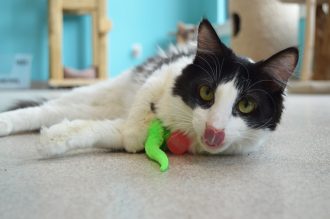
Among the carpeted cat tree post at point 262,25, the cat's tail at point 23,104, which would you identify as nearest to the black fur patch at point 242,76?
the cat's tail at point 23,104

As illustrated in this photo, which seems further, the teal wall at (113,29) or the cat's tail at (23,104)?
the teal wall at (113,29)

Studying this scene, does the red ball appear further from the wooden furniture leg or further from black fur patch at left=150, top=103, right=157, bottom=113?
the wooden furniture leg

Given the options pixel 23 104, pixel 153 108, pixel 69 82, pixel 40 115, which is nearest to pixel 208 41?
pixel 153 108

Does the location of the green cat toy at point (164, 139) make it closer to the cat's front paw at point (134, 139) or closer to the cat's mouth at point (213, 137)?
the cat's front paw at point (134, 139)

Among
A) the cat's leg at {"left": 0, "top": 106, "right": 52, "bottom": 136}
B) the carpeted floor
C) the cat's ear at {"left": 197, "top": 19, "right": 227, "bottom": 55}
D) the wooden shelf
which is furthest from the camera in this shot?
the wooden shelf

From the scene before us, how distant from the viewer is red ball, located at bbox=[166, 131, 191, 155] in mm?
1190

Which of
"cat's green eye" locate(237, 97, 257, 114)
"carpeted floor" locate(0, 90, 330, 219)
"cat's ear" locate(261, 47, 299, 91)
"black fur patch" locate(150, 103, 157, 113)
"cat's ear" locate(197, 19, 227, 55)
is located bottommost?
"carpeted floor" locate(0, 90, 330, 219)

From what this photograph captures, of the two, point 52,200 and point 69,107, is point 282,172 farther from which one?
point 69,107

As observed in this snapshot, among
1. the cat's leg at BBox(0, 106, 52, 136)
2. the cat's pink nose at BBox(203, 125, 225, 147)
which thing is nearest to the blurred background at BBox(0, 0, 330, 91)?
the cat's leg at BBox(0, 106, 52, 136)

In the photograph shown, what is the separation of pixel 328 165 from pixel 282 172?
17cm

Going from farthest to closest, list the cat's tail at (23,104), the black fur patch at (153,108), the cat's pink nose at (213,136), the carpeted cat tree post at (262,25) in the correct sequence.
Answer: the carpeted cat tree post at (262,25), the cat's tail at (23,104), the black fur patch at (153,108), the cat's pink nose at (213,136)

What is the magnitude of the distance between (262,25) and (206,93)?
115 inches

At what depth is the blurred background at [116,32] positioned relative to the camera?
12.5ft

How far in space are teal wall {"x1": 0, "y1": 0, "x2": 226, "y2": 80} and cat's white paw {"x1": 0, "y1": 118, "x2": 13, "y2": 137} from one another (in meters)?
3.54
